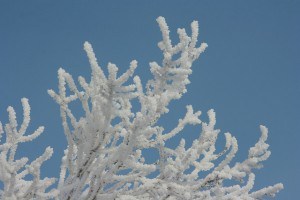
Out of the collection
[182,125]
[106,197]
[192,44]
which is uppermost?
[192,44]

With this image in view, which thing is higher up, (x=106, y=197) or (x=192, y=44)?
(x=192, y=44)

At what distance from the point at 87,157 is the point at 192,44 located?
1.54m

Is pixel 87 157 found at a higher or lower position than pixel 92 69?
lower

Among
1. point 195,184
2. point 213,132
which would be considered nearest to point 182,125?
point 213,132

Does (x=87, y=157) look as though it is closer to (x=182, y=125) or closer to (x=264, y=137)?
(x=182, y=125)

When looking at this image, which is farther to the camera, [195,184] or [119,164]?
[195,184]

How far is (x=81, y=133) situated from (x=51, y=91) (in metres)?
0.57

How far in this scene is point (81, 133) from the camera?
12.6ft

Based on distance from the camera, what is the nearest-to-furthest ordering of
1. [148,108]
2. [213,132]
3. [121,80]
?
[121,80]
[148,108]
[213,132]

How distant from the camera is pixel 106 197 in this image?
12.6 ft

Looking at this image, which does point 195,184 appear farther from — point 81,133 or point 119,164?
point 81,133

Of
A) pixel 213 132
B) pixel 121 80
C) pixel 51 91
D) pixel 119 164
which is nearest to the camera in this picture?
pixel 121 80

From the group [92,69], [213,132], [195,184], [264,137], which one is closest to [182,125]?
[213,132]

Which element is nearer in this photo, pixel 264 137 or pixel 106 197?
pixel 106 197
